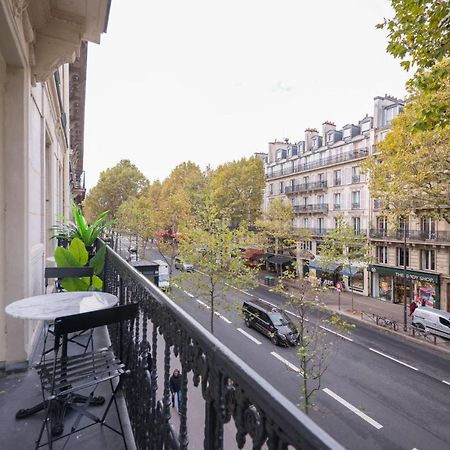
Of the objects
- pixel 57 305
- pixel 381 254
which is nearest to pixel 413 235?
pixel 381 254

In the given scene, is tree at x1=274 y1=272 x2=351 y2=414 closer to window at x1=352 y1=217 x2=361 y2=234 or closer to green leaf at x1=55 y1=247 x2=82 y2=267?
green leaf at x1=55 y1=247 x2=82 y2=267

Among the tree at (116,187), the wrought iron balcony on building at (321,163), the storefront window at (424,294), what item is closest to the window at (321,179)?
the wrought iron balcony on building at (321,163)

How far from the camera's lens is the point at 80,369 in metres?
2.48

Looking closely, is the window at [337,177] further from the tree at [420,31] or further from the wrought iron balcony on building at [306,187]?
the tree at [420,31]

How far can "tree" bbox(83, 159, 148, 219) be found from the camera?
192 feet

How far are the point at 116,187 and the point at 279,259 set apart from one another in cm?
3669

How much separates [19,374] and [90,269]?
1.43 metres

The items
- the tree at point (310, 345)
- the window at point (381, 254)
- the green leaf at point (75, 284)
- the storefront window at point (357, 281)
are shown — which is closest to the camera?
the green leaf at point (75, 284)

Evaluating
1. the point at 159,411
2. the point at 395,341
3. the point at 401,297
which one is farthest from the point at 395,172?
the point at 159,411

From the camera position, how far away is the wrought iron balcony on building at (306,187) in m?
32.0

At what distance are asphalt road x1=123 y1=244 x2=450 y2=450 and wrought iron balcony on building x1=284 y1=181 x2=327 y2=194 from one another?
16588 mm

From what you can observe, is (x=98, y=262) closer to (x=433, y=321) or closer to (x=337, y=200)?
(x=433, y=321)

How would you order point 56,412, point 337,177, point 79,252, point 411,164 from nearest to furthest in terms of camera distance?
point 56,412
point 79,252
point 411,164
point 337,177

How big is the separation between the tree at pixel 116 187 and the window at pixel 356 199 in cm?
4185
